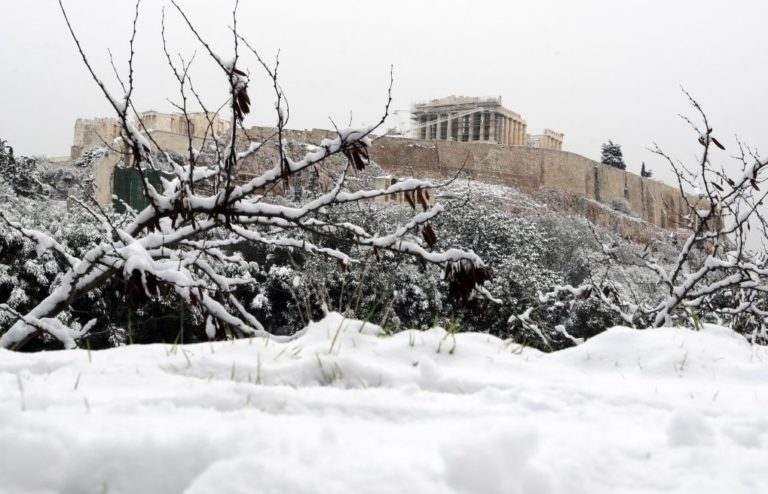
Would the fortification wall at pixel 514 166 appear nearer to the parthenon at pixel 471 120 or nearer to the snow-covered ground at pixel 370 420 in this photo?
the parthenon at pixel 471 120

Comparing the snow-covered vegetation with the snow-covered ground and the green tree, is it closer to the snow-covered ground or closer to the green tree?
the snow-covered ground

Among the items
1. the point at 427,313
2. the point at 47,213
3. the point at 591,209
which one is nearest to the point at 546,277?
the point at 427,313

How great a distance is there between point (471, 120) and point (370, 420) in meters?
73.3

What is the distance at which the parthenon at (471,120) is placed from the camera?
7175cm

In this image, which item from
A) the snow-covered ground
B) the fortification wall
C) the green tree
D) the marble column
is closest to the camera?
the snow-covered ground

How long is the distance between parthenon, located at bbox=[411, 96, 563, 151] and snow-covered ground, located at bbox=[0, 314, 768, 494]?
69334mm

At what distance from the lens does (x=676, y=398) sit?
2053 mm

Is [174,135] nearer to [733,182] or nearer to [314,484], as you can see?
[733,182]

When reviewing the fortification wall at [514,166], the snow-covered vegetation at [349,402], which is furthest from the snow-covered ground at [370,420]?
the fortification wall at [514,166]

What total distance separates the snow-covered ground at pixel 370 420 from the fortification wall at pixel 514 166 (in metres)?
47.3

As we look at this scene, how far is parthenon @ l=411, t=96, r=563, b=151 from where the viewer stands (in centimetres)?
7175

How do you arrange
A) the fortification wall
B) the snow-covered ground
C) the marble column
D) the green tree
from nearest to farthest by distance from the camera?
the snow-covered ground
the fortification wall
the green tree
the marble column

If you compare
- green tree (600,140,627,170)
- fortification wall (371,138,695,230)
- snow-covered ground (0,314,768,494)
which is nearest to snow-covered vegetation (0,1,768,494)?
snow-covered ground (0,314,768,494)

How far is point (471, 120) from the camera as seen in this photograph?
240ft
